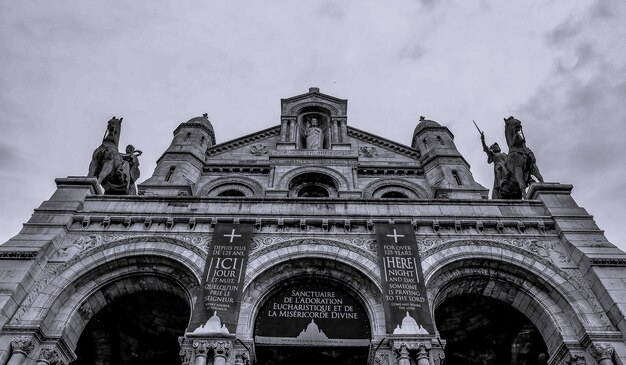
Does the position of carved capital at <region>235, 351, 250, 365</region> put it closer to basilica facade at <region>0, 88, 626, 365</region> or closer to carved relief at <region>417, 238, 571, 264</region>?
basilica facade at <region>0, 88, 626, 365</region>

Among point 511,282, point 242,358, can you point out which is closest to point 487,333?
point 511,282

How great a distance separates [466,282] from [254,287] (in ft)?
17.9

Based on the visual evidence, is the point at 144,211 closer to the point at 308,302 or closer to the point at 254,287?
the point at 254,287

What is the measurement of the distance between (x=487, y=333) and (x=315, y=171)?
12.3m

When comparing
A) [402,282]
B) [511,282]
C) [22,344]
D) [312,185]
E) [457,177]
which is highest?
[457,177]

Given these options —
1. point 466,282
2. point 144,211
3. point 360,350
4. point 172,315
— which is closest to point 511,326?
point 466,282

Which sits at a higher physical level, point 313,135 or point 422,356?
point 313,135

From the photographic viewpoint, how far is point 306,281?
12.2 m

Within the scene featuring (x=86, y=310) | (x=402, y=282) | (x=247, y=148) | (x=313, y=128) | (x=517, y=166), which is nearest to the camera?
(x=402, y=282)

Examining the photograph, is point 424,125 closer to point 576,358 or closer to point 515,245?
point 515,245

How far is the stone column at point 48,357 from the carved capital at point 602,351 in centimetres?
1161

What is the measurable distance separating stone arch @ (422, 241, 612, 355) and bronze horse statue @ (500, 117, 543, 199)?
150 inches

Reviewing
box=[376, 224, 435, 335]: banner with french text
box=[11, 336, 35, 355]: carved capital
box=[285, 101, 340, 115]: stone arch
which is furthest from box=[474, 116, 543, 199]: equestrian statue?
box=[11, 336, 35, 355]: carved capital

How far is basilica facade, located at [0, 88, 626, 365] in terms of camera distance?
1052cm
